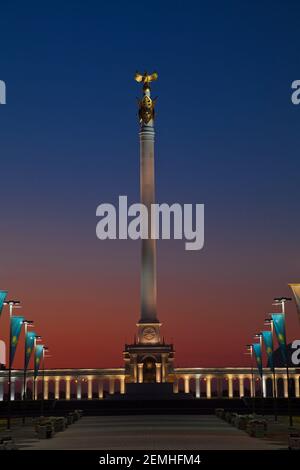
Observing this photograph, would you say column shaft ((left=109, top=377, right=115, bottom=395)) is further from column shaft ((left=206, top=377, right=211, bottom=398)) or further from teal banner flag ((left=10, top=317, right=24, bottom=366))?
teal banner flag ((left=10, top=317, right=24, bottom=366))

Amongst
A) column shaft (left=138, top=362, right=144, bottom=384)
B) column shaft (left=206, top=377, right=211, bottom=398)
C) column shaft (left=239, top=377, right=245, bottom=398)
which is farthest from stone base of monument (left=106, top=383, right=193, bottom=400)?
column shaft (left=239, top=377, right=245, bottom=398)

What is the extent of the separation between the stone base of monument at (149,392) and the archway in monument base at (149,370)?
239 inches

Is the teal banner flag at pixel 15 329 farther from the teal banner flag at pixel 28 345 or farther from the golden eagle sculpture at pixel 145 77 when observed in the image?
the golden eagle sculpture at pixel 145 77

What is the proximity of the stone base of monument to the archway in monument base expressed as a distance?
239 inches

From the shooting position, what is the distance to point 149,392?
149500mm

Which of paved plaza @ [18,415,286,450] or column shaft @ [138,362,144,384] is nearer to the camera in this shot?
paved plaza @ [18,415,286,450]

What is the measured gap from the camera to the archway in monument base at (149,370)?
513 ft

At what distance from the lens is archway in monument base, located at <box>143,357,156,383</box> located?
156m

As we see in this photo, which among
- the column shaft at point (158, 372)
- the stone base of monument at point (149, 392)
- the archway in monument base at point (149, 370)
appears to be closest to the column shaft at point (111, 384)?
the archway in monument base at point (149, 370)

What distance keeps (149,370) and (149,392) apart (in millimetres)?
8677

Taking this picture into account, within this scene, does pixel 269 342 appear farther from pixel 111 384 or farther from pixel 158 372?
pixel 111 384

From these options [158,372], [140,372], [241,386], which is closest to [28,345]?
[140,372]
